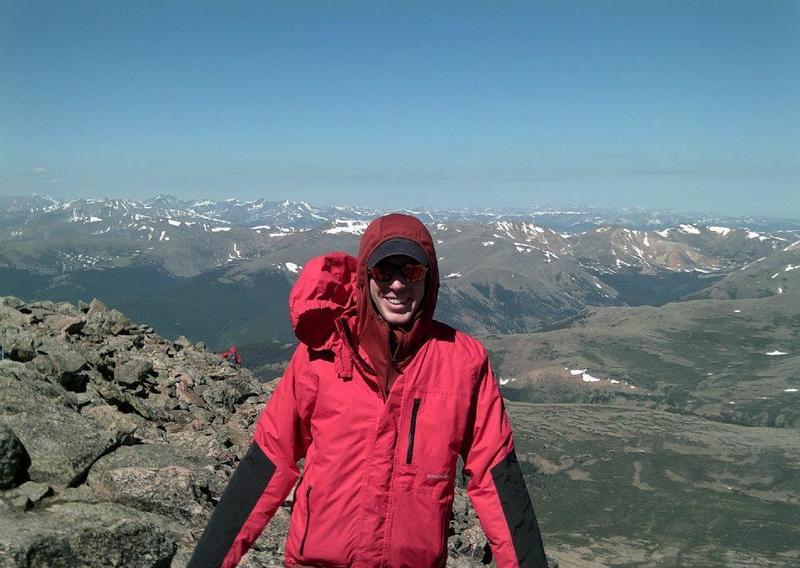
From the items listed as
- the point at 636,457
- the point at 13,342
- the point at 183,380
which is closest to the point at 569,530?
the point at 636,457

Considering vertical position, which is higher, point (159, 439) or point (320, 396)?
point (320, 396)

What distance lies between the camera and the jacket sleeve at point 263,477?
19.0 ft

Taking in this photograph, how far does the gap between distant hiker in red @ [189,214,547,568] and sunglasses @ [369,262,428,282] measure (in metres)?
0.01

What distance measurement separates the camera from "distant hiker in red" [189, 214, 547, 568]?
5.72 metres

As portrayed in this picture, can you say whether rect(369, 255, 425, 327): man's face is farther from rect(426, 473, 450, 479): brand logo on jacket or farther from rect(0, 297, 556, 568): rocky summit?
rect(0, 297, 556, 568): rocky summit

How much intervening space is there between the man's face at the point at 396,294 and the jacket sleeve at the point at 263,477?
1.09 metres

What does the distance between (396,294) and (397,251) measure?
1.71ft

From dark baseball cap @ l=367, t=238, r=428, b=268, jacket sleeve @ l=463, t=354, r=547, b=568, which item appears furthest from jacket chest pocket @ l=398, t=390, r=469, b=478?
dark baseball cap @ l=367, t=238, r=428, b=268

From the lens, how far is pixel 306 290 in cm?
630

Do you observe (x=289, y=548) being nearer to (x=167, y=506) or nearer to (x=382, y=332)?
(x=382, y=332)

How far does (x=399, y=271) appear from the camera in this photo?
5.94 meters

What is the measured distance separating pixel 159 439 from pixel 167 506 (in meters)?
5.51

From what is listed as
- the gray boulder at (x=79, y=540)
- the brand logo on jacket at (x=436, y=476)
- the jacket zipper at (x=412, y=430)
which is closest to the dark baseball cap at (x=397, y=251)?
the jacket zipper at (x=412, y=430)

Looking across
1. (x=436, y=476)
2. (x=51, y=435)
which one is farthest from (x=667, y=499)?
(x=436, y=476)
